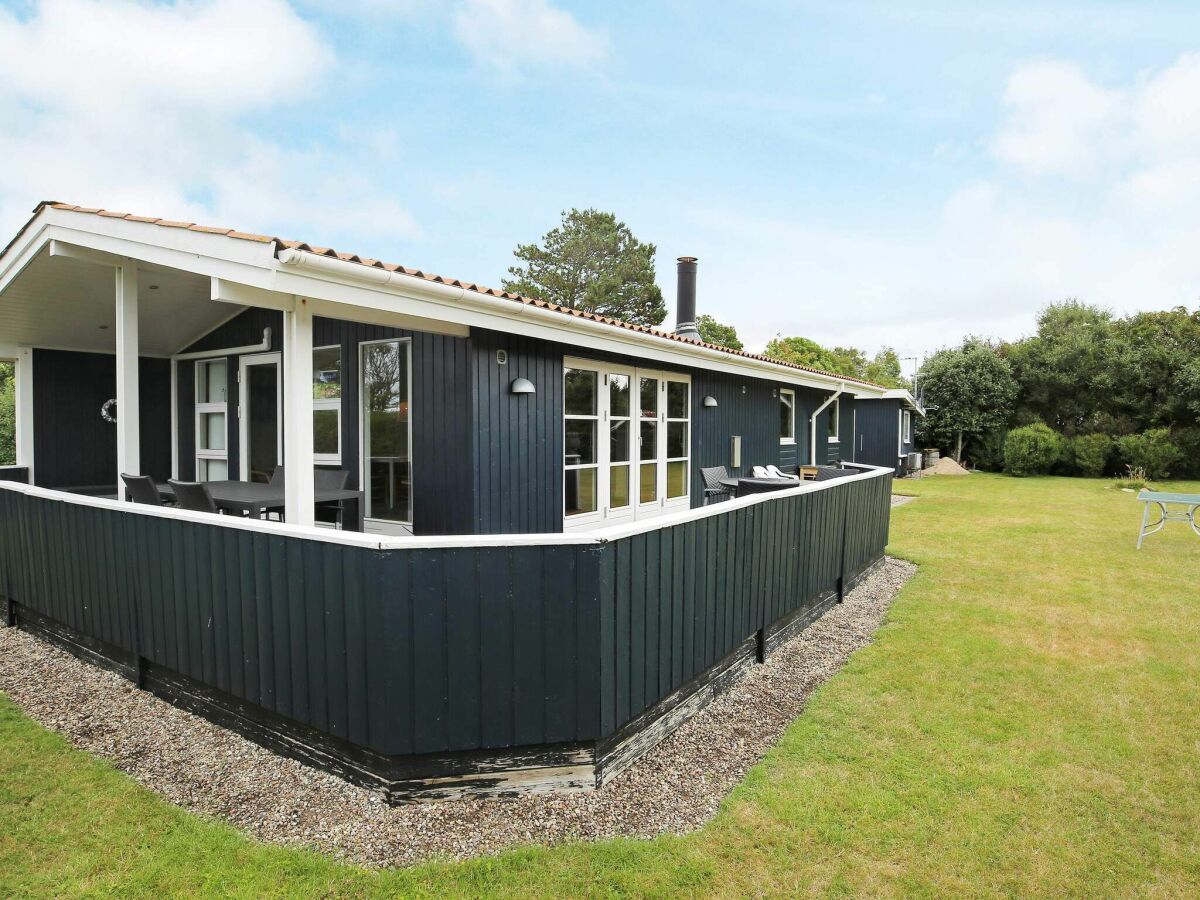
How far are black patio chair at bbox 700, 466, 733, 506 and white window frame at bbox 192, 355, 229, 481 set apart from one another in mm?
5638

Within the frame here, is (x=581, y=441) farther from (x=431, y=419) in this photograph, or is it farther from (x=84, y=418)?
(x=84, y=418)

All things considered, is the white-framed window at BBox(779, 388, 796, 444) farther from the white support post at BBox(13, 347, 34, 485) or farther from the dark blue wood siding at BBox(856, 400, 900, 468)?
the white support post at BBox(13, 347, 34, 485)

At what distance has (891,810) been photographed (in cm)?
279

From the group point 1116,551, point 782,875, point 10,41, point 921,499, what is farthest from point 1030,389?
point 10,41

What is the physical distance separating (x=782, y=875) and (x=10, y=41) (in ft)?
55.9

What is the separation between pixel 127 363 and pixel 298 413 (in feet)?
7.01

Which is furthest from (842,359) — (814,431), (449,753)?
(449,753)

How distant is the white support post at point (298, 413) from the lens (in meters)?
3.60

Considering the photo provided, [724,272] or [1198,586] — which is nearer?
[1198,586]

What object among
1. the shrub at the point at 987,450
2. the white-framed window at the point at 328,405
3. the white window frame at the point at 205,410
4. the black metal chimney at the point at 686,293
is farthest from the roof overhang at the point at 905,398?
the white window frame at the point at 205,410

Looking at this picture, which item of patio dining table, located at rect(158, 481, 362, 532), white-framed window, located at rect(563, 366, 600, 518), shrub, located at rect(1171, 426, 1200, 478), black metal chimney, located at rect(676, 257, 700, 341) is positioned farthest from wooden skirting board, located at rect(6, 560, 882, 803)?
shrub, located at rect(1171, 426, 1200, 478)

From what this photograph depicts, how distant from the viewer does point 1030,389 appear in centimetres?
2220

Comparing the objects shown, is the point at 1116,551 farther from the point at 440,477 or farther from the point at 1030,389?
the point at 1030,389

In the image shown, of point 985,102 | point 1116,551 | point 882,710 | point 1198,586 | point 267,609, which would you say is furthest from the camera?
point 985,102
